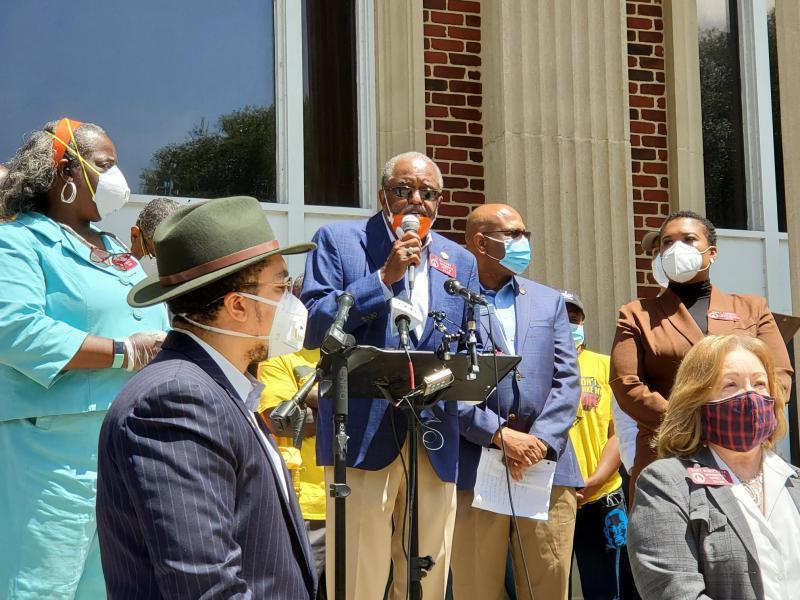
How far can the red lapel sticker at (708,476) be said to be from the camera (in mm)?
3992

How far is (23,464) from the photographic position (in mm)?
4266

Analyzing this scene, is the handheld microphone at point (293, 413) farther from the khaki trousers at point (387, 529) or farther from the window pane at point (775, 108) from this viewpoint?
the window pane at point (775, 108)

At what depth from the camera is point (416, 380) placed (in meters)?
4.74

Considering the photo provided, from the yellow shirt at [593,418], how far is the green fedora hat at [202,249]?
411 cm

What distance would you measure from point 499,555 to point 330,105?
12.6 feet

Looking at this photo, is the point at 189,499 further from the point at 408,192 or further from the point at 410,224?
the point at 408,192

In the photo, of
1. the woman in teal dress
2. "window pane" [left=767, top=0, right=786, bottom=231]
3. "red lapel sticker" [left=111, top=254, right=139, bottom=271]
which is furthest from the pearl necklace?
"window pane" [left=767, top=0, right=786, bottom=231]

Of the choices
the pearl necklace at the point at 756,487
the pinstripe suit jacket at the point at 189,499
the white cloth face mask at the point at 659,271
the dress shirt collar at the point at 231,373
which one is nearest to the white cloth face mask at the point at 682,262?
the white cloth face mask at the point at 659,271

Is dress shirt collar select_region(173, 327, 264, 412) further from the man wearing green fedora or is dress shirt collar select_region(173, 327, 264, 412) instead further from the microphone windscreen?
the microphone windscreen

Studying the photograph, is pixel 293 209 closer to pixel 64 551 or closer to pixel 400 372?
pixel 400 372

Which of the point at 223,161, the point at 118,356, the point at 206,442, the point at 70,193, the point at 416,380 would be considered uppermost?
the point at 223,161

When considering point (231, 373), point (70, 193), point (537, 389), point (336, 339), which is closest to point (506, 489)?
point (537, 389)

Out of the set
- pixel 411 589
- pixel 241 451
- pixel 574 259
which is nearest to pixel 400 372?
pixel 411 589

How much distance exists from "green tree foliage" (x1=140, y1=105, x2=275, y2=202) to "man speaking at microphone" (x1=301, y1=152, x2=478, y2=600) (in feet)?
9.06
